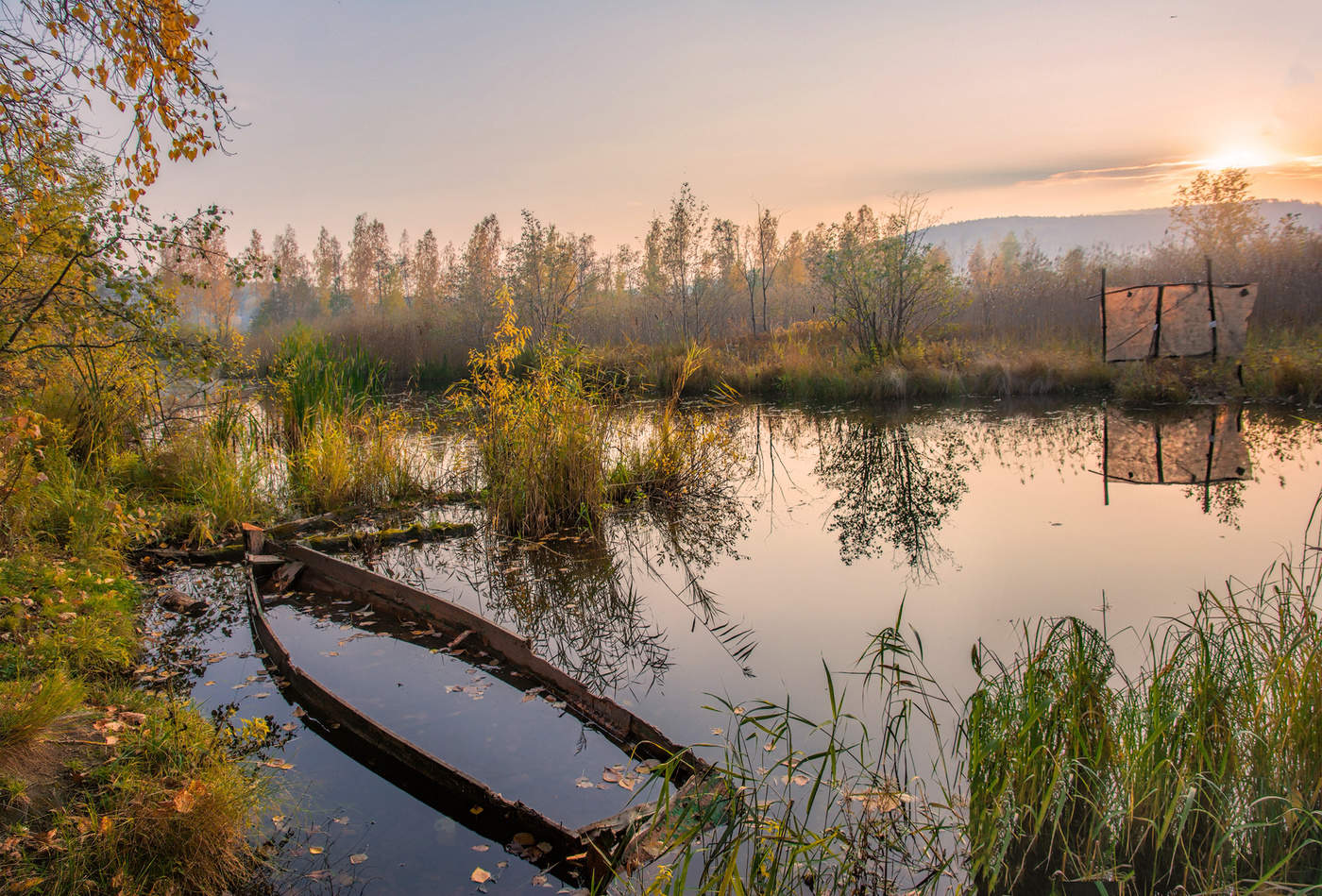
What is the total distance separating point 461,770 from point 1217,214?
37113 mm

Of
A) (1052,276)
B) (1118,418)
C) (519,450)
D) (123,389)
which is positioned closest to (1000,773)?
(519,450)

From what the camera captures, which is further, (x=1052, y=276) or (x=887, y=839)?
(x=1052, y=276)

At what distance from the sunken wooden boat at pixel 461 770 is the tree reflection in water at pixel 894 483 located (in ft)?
12.1

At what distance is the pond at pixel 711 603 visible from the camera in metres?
3.39

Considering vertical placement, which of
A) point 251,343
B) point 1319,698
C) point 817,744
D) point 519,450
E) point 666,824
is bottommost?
point 817,744

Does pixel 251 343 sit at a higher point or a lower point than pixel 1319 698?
higher

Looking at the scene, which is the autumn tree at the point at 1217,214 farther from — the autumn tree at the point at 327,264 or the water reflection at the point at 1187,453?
the autumn tree at the point at 327,264

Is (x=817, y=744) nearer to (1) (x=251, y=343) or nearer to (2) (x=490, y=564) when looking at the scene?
(2) (x=490, y=564)

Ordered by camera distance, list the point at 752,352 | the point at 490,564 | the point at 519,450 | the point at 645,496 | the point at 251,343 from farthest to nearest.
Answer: the point at 251,343 < the point at 752,352 < the point at 645,496 < the point at 519,450 < the point at 490,564

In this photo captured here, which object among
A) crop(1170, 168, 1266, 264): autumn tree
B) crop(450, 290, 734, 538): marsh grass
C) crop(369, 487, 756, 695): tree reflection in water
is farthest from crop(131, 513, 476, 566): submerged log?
crop(1170, 168, 1266, 264): autumn tree

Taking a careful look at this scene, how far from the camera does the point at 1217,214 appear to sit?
29.4 metres

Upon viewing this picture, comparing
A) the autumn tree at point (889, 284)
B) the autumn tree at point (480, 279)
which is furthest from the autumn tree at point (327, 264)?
the autumn tree at point (889, 284)

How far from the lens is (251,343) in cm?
3359

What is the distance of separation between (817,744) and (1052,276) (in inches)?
957
